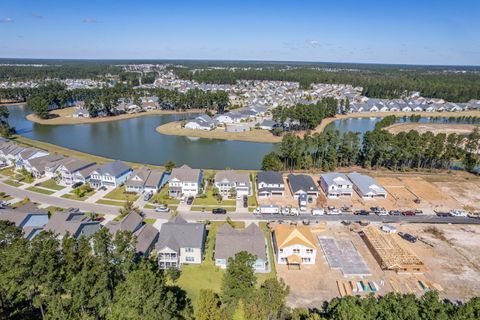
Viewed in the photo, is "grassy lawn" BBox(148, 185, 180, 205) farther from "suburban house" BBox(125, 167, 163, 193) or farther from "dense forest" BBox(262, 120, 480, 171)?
"dense forest" BBox(262, 120, 480, 171)

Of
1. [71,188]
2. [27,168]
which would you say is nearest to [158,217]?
[71,188]

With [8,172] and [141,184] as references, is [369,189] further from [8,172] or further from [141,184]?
[8,172]

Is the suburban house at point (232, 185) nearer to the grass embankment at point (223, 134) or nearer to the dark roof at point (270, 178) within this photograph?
the dark roof at point (270, 178)

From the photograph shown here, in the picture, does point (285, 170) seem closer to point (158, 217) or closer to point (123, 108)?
point (158, 217)

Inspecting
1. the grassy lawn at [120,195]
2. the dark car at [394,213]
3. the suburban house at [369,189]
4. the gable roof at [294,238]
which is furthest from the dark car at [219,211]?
the dark car at [394,213]

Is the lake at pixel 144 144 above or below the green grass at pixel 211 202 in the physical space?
above

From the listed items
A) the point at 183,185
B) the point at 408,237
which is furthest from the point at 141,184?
the point at 408,237
